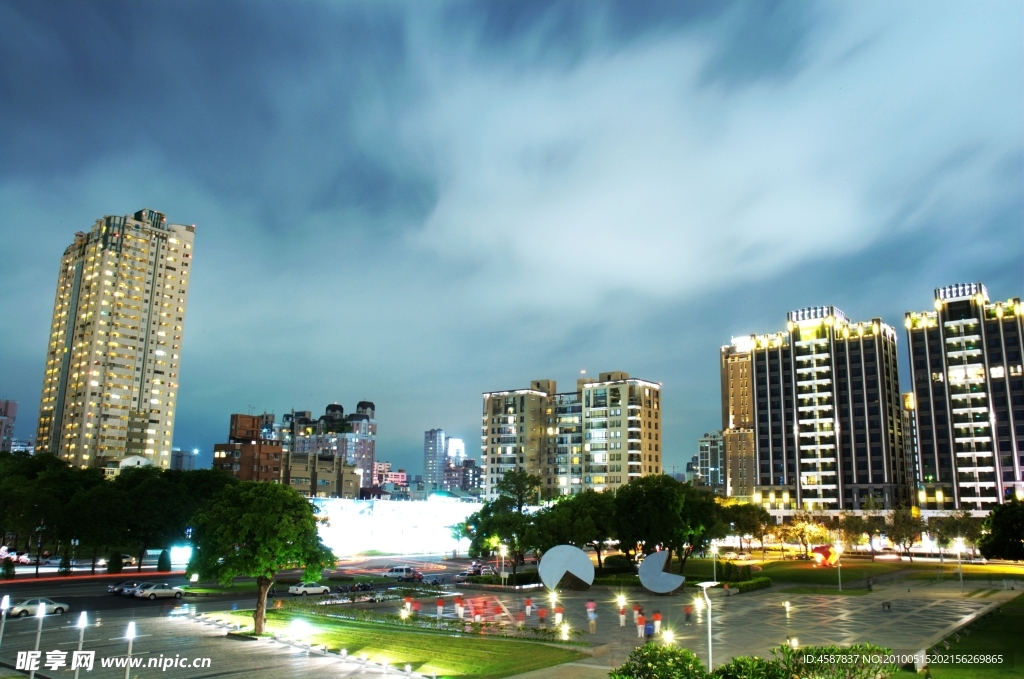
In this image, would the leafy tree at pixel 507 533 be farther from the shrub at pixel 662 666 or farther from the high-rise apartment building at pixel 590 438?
the high-rise apartment building at pixel 590 438

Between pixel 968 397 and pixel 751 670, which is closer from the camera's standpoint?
pixel 751 670

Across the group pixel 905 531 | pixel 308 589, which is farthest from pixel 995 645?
pixel 905 531

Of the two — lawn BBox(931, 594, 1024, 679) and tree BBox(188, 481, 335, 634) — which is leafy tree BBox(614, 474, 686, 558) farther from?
tree BBox(188, 481, 335, 634)

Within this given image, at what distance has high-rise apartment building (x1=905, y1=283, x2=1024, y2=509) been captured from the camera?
529 ft

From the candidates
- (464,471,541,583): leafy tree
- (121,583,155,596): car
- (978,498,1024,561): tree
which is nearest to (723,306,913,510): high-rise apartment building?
(464,471,541,583): leafy tree

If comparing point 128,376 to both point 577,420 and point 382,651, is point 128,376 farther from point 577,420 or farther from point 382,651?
point 382,651

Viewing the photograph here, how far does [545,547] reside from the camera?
64.3 meters

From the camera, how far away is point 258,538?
116 ft

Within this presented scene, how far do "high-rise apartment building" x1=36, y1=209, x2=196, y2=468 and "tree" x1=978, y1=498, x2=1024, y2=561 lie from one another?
18231cm

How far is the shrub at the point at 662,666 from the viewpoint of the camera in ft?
57.9

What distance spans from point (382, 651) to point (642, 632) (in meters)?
12.9

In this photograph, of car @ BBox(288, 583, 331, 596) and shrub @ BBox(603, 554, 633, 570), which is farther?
shrub @ BBox(603, 554, 633, 570)

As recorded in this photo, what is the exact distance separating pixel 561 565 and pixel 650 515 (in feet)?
50.0

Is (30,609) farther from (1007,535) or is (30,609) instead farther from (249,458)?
(249,458)
